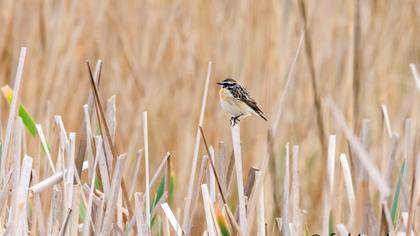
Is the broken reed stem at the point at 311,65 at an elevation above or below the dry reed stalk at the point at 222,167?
above

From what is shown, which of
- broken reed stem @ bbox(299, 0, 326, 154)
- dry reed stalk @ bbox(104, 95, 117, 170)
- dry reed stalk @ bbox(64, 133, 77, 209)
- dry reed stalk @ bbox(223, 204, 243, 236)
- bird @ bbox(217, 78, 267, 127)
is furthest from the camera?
bird @ bbox(217, 78, 267, 127)

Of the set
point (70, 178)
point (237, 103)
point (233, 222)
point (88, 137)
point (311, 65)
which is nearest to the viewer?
point (311, 65)

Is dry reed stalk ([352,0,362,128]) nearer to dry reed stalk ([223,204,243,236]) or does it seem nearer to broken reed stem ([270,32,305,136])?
broken reed stem ([270,32,305,136])

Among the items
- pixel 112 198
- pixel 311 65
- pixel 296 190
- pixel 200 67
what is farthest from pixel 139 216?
pixel 200 67

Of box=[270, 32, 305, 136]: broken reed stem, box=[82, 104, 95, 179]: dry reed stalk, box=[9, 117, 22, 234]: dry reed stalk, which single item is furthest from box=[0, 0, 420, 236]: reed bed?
box=[270, 32, 305, 136]: broken reed stem

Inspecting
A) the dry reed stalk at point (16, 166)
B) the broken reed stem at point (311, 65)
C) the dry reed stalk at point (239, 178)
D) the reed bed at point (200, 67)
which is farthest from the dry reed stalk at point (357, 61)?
the reed bed at point (200, 67)

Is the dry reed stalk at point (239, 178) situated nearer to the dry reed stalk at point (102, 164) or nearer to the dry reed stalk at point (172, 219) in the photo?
the dry reed stalk at point (172, 219)

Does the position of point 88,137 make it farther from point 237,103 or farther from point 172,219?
point 237,103

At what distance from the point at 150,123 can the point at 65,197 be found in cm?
181

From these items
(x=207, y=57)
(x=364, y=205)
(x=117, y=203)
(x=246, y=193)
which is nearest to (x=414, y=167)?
(x=364, y=205)

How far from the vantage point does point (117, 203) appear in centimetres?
177

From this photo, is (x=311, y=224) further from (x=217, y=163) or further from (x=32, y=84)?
(x=217, y=163)

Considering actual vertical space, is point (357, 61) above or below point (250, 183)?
above

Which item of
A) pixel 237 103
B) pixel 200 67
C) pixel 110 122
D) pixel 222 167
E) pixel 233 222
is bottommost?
pixel 233 222
